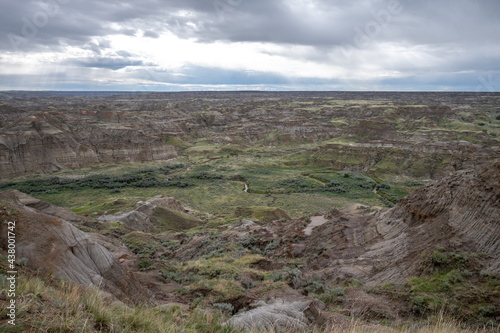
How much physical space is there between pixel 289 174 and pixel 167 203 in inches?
1457

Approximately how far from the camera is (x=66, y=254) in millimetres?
9914

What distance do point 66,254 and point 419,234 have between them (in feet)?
51.2

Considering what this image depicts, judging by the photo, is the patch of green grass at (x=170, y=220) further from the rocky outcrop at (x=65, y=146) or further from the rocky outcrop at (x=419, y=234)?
the rocky outcrop at (x=65, y=146)

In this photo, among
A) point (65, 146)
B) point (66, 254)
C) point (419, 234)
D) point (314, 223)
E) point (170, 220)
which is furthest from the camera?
point (65, 146)

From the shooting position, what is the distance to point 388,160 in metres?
69.7

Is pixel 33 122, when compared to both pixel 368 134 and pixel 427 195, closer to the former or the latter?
pixel 427 195

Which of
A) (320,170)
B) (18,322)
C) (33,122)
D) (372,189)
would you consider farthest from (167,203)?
(33,122)

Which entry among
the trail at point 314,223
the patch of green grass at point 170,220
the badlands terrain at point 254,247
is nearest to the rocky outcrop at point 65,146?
the badlands terrain at point 254,247

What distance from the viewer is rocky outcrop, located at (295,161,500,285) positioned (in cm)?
1176

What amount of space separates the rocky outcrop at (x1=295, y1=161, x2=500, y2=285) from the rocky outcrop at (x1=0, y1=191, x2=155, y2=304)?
9.27 meters

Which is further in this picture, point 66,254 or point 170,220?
point 170,220

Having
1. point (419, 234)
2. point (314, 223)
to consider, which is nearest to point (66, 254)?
point (419, 234)

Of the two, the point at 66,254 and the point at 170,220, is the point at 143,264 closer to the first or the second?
the point at 66,254

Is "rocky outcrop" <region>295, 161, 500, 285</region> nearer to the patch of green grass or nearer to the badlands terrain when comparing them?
the badlands terrain
